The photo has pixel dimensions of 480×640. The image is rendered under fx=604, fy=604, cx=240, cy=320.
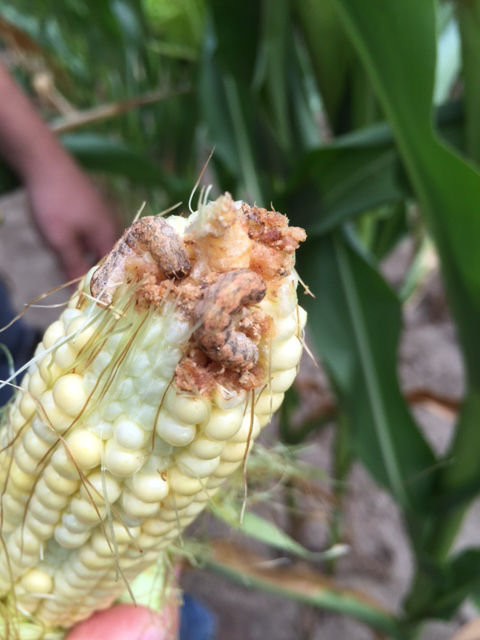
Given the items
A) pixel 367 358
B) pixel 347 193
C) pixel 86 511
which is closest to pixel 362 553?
pixel 367 358

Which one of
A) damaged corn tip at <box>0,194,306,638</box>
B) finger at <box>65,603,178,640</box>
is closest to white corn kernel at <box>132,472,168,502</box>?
damaged corn tip at <box>0,194,306,638</box>

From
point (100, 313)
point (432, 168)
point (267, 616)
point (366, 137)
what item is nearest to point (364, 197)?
point (366, 137)

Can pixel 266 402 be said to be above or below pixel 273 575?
above

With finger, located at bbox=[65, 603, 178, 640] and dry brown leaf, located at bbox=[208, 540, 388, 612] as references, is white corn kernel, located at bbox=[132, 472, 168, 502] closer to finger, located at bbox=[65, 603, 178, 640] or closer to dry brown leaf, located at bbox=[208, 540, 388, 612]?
finger, located at bbox=[65, 603, 178, 640]

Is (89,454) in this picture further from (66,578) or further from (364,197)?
(364,197)

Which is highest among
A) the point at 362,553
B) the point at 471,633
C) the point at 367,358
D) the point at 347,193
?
the point at 347,193

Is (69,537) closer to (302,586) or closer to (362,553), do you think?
(302,586)

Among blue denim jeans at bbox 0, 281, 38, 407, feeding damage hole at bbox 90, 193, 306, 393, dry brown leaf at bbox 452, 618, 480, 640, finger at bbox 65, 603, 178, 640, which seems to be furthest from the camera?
dry brown leaf at bbox 452, 618, 480, 640
